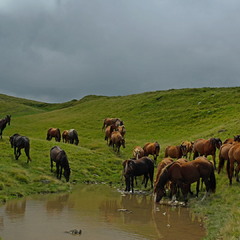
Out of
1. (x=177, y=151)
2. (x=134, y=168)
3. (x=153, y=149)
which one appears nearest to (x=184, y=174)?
(x=134, y=168)

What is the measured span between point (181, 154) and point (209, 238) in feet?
49.0

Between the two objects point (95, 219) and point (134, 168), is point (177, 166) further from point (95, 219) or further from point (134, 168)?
point (95, 219)

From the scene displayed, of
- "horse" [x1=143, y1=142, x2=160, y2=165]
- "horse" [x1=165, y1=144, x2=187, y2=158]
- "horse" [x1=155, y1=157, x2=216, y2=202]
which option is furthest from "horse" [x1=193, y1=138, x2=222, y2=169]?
"horse" [x1=155, y1=157, x2=216, y2=202]

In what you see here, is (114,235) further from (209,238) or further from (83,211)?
(83,211)

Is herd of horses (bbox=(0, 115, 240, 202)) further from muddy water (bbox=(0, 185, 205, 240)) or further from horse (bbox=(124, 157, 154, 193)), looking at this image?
muddy water (bbox=(0, 185, 205, 240))

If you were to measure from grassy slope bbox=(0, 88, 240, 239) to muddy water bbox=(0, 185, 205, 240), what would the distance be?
3.67ft

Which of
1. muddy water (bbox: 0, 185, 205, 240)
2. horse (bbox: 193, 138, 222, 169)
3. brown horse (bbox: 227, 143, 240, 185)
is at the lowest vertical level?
muddy water (bbox: 0, 185, 205, 240)

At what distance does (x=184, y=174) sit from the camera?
15258 millimetres

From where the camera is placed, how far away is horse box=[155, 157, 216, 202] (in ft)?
50.1

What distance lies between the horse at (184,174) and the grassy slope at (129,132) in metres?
1.00

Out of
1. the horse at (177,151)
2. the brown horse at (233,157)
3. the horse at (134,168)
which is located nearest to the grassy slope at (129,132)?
the brown horse at (233,157)

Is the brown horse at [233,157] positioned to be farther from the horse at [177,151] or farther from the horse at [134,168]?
the horse at [177,151]

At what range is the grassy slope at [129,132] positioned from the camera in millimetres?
15375

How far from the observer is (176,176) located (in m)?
15.2
